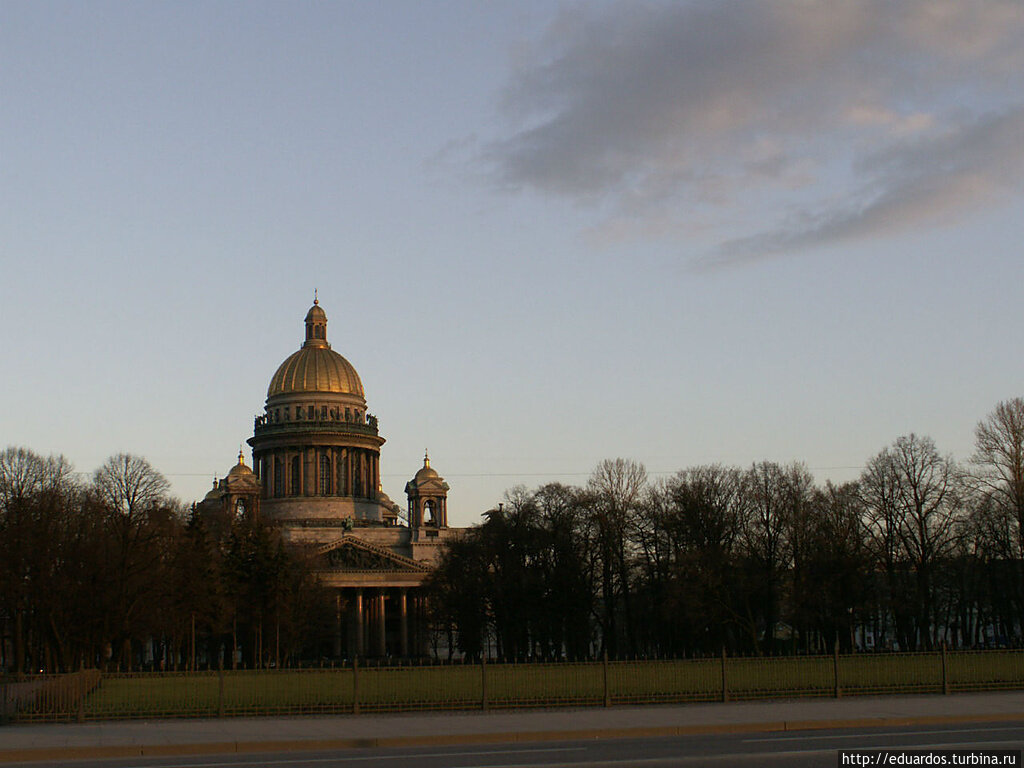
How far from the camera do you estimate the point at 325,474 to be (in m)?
150

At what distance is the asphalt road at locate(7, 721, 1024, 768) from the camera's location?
75.2 feet

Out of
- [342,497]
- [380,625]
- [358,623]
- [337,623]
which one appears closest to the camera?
[337,623]

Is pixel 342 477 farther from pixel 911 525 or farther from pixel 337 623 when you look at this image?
pixel 911 525

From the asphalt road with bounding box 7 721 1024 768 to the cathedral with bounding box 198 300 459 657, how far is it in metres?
103

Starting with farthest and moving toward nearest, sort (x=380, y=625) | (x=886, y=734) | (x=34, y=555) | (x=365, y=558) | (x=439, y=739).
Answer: (x=380, y=625), (x=365, y=558), (x=34, y=555), (x=439, y=739), (x=886, y=734)

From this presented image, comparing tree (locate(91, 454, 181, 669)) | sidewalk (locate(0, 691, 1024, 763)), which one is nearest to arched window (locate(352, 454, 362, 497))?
tree (locate(91, 454, 181, 669))

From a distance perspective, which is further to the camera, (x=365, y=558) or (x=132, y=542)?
(x=365, y=558)

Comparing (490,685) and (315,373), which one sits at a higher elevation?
(315,373)

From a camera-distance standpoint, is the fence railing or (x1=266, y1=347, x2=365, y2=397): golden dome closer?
the fence railing

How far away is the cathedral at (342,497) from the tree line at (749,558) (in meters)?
47.3

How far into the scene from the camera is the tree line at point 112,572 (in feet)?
220

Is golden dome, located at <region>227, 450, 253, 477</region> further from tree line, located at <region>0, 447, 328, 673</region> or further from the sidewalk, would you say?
the sidewalk

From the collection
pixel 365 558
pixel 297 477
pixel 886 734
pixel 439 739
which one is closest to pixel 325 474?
pixel 297 477

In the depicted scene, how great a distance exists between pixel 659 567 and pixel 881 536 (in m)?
12.1
